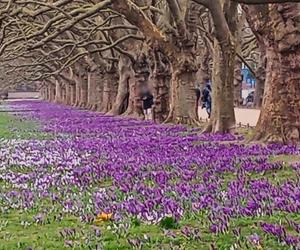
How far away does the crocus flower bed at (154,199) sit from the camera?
600 centimetres

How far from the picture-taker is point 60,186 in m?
9.84

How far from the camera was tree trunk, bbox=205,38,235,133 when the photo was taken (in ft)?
64.7

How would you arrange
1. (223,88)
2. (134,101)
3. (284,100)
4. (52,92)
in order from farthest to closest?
(52,92)
(134,101)
(223,88)
(284,100)

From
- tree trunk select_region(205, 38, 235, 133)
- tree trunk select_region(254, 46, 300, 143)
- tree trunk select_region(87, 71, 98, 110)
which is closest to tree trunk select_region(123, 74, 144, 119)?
tree trunk select_region(87, 71, 98, 110)

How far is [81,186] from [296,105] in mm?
6698

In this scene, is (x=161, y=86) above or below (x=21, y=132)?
above

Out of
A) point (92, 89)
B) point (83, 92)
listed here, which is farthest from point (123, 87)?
point (83, 92)

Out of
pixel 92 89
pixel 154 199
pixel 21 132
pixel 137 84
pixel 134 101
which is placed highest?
pixel 137 84

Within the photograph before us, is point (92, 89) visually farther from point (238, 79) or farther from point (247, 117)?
point (247, 117)

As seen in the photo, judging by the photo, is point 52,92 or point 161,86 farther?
point 52,92

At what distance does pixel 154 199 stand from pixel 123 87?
2970 cm

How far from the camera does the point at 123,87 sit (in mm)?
37438

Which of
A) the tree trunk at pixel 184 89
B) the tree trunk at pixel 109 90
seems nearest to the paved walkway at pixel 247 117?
the tree trunk at pixel 184 89

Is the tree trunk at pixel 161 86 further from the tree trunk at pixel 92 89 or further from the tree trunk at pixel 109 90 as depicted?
the tree trunk at pixel 92 89
